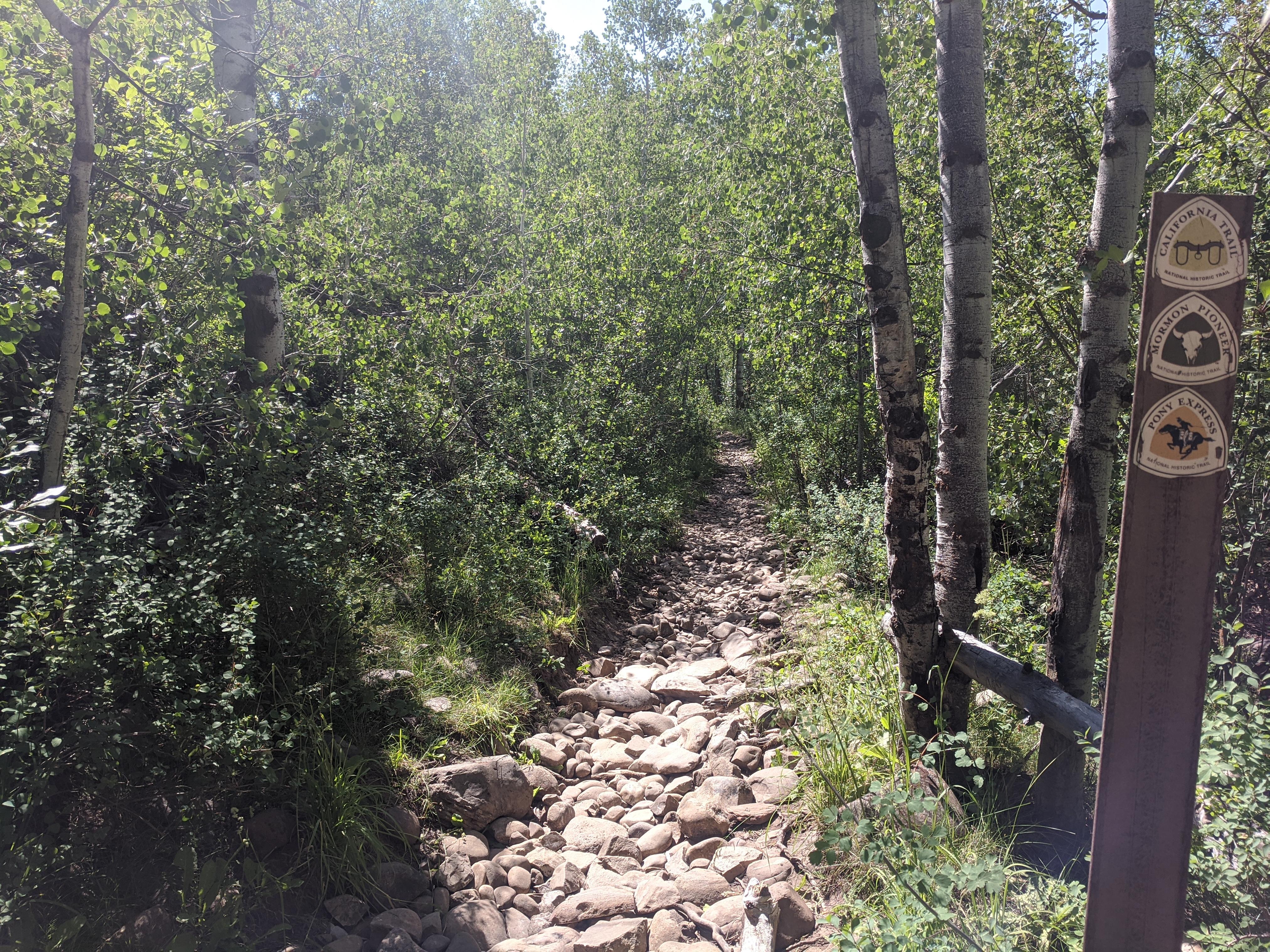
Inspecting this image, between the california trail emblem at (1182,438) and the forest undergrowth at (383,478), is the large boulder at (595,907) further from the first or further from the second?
the california trail emblem at (1182,438)

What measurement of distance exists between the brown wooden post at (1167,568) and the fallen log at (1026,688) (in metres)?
1.05

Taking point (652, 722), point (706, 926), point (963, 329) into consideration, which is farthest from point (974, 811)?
point (652, 722)

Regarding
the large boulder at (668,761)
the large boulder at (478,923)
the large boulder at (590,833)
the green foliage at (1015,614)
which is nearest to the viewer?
the large boulder at (478,923)

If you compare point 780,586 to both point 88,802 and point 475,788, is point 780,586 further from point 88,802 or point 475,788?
point 88,802

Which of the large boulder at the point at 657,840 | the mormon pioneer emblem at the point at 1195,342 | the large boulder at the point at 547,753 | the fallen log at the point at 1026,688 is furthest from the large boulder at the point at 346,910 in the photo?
the mormon pioneer emblem at the point at 1195,342

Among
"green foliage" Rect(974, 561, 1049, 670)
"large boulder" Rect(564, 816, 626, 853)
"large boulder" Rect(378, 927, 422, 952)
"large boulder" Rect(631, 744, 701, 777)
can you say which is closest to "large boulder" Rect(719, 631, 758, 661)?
"large boulder" Rect(631, 744, 701, 777)

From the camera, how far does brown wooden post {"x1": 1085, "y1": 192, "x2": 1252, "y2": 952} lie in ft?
5.00

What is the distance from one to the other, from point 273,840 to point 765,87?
868cm

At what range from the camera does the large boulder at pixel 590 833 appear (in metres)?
4.00

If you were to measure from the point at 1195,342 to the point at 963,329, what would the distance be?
6.89 ft

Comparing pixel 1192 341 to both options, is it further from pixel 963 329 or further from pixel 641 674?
pixel 641 674

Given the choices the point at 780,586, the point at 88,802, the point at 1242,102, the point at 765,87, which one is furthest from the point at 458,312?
the point at 1242,102

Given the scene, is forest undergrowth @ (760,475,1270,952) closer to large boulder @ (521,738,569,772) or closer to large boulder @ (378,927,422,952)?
large boulder @ (521,738,569,772)

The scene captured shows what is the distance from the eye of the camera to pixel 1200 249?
4.99 feet
